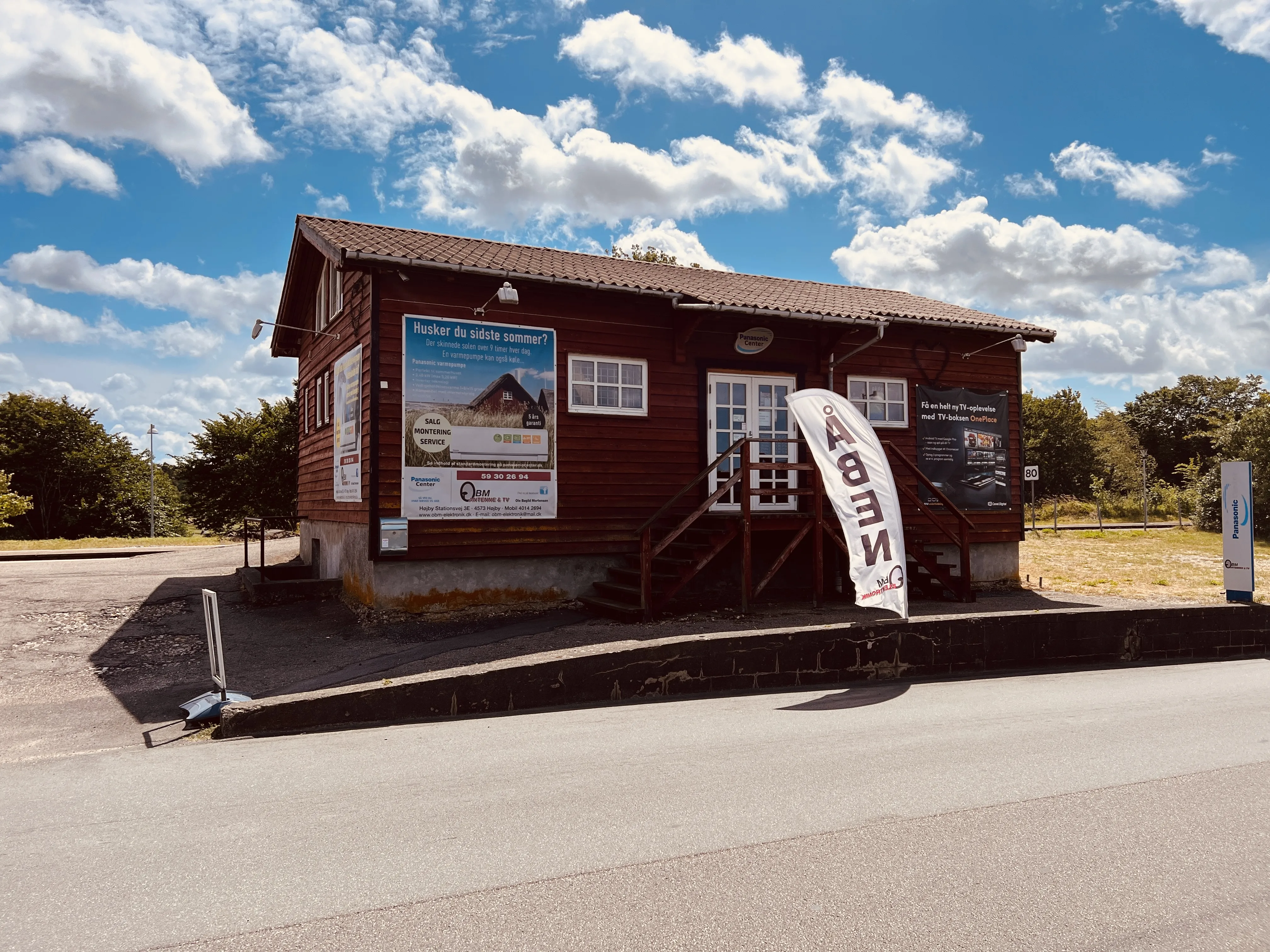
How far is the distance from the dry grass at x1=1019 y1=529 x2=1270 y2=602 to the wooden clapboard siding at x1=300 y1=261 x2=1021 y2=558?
218 centimetres

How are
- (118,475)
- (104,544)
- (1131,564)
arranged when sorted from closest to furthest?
(1131,564), (104,544), (118,475)

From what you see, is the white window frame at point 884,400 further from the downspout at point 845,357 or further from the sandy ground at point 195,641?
the sandy ground at point 195,641

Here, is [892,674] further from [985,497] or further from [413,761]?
[985,497]

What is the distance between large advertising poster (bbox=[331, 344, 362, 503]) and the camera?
1159 centimetres

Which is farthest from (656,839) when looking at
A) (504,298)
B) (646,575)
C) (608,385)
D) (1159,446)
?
(1159,446)

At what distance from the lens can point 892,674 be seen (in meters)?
8.05

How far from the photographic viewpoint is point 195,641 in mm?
9953

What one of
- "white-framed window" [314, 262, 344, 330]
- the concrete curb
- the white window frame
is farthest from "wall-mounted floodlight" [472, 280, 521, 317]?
the white window frame

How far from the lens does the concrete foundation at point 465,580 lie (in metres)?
10.8

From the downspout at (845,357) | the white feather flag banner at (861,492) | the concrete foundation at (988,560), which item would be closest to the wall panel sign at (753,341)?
the downspout at (845,357)

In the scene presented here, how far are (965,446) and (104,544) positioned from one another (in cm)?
2377

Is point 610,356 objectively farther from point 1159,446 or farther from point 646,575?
point 1159,446

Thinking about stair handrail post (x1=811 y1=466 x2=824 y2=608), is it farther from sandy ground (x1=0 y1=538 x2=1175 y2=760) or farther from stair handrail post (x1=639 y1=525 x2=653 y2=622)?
stair handrail post (x1=639 y1=525 x2=653 y2=622)

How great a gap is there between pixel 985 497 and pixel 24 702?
13615 millimetres
